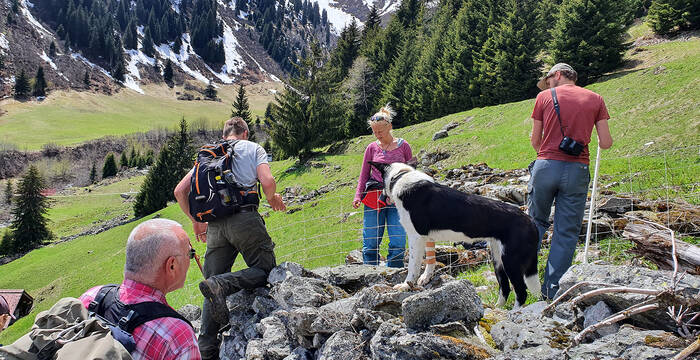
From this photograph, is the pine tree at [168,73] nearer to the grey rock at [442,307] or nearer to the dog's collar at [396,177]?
the dog's collar at [396,177]

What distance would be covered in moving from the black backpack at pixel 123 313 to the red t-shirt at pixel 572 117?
14.4ft

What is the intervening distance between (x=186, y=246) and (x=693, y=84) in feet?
77.4

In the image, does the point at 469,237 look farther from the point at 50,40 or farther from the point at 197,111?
the point at 50,40

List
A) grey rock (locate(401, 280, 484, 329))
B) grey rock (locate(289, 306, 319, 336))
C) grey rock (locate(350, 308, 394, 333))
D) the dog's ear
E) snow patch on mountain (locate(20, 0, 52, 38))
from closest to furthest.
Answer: grey rock (locate(401, 280, 484, 329)) < grey rock (locate(350, 308, 394, 333)) < grey rock (locate(289, 306, 319, 336)) < the dog's ear < snow patch on mountain (locate(20, 0, 52, 38))

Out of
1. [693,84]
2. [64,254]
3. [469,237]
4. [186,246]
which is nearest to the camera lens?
[186,246]

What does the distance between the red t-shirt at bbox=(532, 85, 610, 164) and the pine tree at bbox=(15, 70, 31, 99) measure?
15119cm

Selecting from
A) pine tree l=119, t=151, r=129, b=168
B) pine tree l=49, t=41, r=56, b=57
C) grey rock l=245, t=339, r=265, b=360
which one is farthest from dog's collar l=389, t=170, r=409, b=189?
pine tree l=49, t=41, r=56, b=57

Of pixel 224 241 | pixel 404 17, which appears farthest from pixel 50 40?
pixel 224 241

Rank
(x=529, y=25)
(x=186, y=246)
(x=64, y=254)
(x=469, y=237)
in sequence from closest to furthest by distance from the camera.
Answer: (x=186, y=246), (x=469, y=237), (x=64, y=254), (x=529, y=25)

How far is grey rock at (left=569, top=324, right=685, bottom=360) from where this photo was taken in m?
2.33

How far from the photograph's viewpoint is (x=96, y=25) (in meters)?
154

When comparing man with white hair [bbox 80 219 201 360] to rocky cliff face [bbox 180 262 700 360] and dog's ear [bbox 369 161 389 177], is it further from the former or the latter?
dog's ear [bbox 369 161 389 177]

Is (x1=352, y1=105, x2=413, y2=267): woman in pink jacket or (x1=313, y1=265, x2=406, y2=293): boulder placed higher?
(x1=352, y1=105, x2=413, y2=267): woman in pink jacket

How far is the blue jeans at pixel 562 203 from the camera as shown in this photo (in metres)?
4.54
